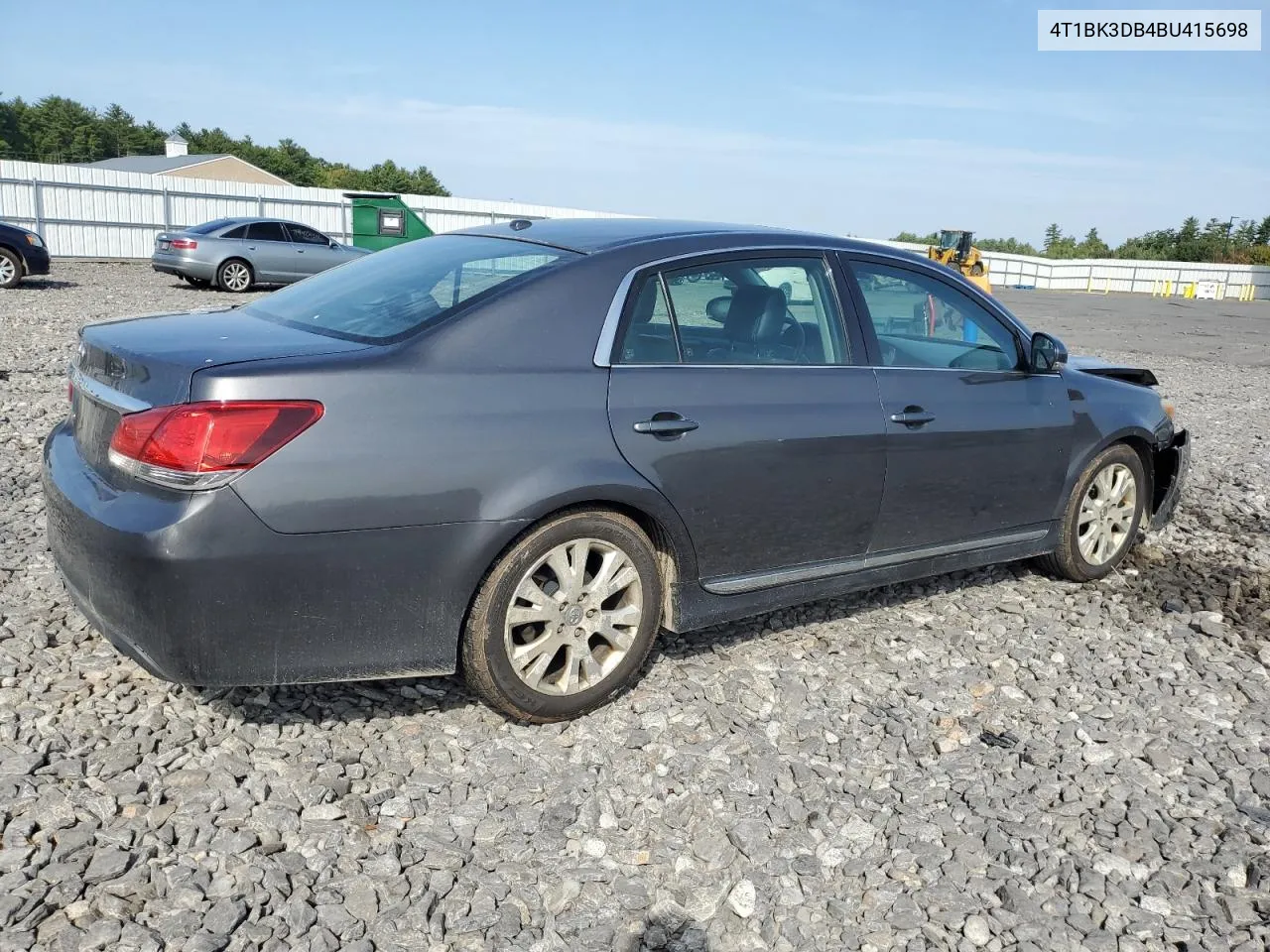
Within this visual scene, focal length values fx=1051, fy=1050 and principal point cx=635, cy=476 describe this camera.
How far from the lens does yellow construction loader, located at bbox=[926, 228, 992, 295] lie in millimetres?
25911

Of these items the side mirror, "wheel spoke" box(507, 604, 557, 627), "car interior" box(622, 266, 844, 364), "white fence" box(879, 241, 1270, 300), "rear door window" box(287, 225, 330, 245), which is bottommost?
"wheel spoke" box(507, 604, 557, 627)

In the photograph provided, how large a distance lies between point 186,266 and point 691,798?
62.5 ft

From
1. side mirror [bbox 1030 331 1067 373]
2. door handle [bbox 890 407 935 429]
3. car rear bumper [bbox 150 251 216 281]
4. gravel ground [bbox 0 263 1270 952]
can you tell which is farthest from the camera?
car rear bumper [bbox 150 251 216 281]

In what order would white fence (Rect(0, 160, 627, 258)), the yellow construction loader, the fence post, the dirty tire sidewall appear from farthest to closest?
white fence (Rect(0, 160, 627, 258)) < the fence post < the yellow construction loader < the dirty tire sidewall

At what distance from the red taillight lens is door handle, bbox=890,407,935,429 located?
2249 mm

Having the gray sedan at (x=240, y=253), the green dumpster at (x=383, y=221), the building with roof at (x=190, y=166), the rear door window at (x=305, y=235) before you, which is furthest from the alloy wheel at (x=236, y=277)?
the building with roof at (x=190, y=166)

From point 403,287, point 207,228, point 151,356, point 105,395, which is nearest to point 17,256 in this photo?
point 207,228

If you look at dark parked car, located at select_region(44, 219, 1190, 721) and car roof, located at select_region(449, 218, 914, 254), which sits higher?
car roof, located at select_region(449, 218, 914, 254)

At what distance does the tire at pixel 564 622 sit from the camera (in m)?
3.28

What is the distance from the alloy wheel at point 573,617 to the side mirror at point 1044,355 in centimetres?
230

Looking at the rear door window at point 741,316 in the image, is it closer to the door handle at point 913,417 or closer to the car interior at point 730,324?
the car interior at point 730,324

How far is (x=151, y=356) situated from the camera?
9.97 feet

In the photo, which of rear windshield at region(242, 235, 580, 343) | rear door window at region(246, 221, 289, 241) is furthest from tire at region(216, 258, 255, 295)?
rear windshield at region(242, 235, 580, 343)

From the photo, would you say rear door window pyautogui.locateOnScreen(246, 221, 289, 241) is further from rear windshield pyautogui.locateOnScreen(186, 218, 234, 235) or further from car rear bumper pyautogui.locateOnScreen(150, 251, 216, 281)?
car rear bumper pyautogui.locateOnScreen(150, 251, 216, 281)
